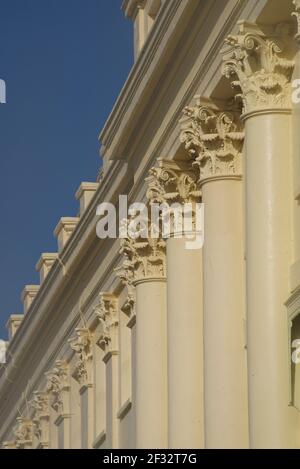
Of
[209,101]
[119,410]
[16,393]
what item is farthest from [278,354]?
[16,393]

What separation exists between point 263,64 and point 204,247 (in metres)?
3.95

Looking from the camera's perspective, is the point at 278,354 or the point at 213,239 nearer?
the point at 278,354

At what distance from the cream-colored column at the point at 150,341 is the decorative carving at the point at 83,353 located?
394 inches

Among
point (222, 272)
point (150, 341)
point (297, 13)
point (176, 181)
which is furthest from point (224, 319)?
point (150, 341)

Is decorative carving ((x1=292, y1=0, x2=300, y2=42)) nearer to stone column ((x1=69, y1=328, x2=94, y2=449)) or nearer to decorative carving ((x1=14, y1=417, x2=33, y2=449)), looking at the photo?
stone column ((x1=69, y1=328, x2=94, y2=449))

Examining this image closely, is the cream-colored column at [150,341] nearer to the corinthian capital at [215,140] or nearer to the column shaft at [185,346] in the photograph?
the column shaft at [185,346]

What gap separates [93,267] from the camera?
48375 mm

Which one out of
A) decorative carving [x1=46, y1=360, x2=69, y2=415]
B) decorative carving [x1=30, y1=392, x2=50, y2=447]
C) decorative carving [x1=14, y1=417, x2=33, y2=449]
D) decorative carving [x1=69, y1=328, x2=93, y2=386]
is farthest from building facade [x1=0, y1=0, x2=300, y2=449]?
decorative carving [x1=14, y1=417, x2=33, y2=449]

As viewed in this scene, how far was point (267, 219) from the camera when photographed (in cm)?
2953

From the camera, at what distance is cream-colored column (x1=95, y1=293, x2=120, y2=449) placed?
44.9m

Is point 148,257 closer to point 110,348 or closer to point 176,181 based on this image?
point 176,181
